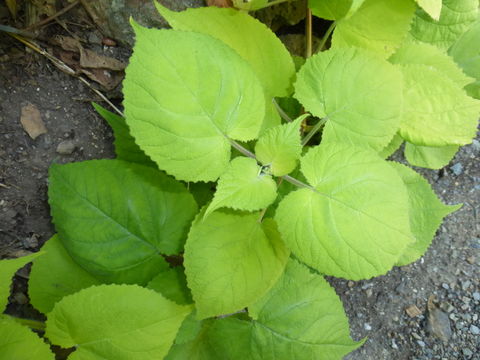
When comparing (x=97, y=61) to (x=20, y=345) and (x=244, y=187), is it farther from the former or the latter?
(x=20, y=345)

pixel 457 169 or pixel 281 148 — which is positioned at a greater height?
pixel 281 148

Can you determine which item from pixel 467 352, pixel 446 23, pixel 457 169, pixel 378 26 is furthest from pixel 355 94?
pixel 467 352

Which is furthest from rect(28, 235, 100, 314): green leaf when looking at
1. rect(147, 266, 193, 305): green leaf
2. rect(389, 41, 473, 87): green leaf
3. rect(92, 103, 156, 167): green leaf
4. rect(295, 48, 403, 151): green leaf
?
rect(389, 41, 473, 87): green leaf

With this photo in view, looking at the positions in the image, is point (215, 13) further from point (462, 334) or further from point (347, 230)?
point (462, 334)

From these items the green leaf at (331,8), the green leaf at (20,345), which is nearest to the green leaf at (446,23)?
the green leaf at (331,8)

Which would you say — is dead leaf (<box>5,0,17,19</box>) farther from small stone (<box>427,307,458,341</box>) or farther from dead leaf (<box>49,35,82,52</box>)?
small stone (<box>427,307,458,341</box>)

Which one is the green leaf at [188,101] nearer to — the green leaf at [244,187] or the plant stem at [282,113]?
the green leaf at [244,187]

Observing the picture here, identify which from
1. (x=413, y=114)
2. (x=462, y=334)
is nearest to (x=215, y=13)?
(x=413, y=114)
